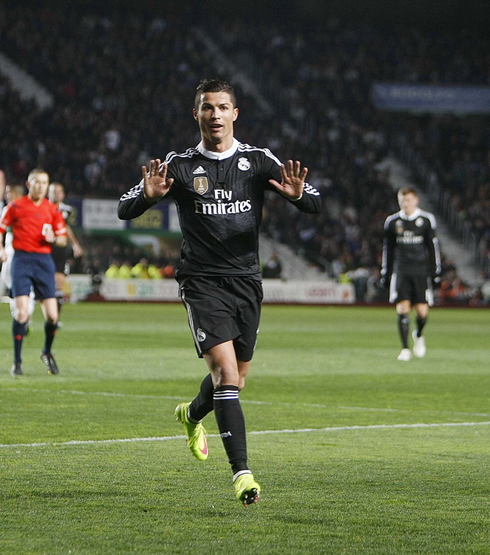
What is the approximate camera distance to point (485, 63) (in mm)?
50344

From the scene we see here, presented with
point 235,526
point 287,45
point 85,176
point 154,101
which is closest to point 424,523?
point 235,526

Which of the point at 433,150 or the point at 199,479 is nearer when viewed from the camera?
the point at 199,479

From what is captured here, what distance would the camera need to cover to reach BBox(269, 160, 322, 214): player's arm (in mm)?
6102

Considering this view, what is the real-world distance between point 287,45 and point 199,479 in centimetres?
4466

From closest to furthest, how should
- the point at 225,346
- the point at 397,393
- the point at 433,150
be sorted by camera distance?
the point at 225,346 → the point at 397,393 → the point at 433,150

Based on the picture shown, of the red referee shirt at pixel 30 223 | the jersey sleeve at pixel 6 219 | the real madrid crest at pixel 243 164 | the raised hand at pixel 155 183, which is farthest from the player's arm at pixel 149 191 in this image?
the jersey sleeve at pixel 6 219

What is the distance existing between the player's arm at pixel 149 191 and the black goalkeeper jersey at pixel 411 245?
33.4 feet

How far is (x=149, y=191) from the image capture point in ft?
19.5

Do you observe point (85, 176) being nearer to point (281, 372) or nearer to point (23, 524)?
point (281, 372)

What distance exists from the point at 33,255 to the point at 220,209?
6530 millimetres

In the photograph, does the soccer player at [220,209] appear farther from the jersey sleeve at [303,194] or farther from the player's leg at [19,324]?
the player's leg at [19,324]

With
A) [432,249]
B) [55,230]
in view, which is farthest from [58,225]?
[432,249]

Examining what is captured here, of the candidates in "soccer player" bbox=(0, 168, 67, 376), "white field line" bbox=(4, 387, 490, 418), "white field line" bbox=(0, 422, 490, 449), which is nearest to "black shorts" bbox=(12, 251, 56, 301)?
"soccer player" bbox=(0, 168, 67, 376)

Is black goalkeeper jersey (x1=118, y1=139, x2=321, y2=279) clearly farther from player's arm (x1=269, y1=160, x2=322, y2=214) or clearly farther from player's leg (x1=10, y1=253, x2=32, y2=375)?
player's leg (x1=10, y1=253, x2=32, y2=375)
